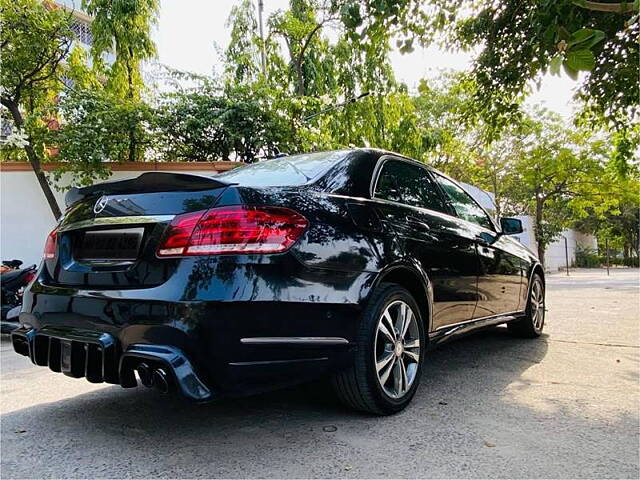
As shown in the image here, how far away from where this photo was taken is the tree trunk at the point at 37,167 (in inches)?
331

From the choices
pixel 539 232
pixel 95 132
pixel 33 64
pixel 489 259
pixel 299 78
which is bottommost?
pixel 489 259

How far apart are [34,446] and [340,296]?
5.49 feet

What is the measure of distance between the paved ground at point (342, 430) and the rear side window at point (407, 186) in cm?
126

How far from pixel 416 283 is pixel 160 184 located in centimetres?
159

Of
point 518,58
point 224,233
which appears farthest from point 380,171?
point 518,58

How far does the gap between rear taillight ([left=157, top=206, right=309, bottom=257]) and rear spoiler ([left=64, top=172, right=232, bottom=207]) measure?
0.50 feet

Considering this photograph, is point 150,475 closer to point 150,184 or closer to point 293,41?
point 150,184

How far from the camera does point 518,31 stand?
253 inches

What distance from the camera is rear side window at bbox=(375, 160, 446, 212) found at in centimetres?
294

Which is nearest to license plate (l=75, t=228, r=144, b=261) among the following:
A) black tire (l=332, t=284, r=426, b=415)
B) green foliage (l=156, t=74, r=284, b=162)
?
black tire (l=332, t=284, r=426, b=415)

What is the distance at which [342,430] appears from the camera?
2.43 metres

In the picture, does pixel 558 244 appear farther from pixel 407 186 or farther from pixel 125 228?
pixel 125 228

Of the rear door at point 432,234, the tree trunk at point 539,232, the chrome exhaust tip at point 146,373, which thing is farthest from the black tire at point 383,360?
the tree trunk at point 539,232

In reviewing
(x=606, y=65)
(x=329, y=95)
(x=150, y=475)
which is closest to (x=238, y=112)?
(x=329, y=95)
